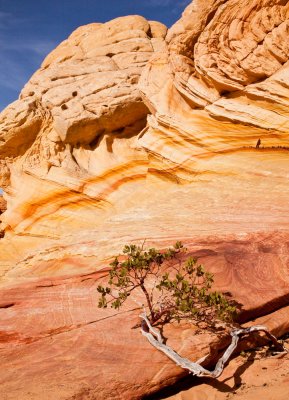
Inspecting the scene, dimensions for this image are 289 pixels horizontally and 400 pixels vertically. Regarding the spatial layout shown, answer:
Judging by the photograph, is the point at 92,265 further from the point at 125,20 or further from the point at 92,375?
the point at 125,20

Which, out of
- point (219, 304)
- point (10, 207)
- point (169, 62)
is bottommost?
point (219, 304)

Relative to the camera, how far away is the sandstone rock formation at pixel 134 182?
7238mm

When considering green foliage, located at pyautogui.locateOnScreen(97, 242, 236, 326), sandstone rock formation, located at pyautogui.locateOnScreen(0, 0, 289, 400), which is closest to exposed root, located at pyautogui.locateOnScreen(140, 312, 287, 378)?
sandstone rock formation, located at pyautogui.locateOnScreen(0, 0, 289, 400)

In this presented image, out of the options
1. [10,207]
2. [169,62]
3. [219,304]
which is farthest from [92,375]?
[10,207]

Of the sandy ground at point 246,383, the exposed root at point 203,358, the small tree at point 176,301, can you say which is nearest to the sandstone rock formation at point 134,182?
the exposed root at point 203,358

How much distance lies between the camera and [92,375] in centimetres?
628

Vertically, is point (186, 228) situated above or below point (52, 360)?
above

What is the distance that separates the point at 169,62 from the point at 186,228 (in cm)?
757

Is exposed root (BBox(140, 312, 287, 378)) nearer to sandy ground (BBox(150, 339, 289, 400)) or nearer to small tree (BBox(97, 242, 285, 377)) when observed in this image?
small tree (BBox(97, 242, 285, 377))

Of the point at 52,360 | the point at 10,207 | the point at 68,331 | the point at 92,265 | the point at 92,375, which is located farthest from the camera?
the point at 10,207

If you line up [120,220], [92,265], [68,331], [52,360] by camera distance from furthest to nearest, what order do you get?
[120,220] < [92,265] < [68,331] < [52,360]

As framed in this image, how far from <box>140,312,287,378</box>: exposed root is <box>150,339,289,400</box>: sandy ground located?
32 centimetres

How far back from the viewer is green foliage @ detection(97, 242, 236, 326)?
7.15m

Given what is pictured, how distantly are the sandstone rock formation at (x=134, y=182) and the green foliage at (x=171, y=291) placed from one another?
17.4 inches
